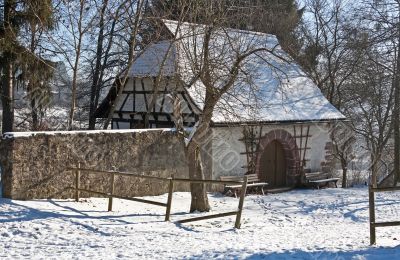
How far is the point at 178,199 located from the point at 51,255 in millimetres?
6735

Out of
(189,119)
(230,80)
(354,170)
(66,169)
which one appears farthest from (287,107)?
(354,170)

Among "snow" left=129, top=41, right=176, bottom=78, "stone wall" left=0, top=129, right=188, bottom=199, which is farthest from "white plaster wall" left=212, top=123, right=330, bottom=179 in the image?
"snow" left=129, top=41, right=176, bottom=78

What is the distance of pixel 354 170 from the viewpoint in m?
33.3

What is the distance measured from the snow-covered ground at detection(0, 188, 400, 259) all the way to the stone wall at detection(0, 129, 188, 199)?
16.4 inches

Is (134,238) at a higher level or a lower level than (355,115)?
lower

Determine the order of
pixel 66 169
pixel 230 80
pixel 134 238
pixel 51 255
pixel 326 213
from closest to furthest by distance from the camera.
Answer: pixel 51 255 < pixel 134 238 < pixel 230 80 < pixel 66 169 < pixel 326 213

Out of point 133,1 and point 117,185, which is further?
point 133,1

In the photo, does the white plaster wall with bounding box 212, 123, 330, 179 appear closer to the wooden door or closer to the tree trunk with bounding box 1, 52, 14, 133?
the wooden door

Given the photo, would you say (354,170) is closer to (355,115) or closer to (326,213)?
(355,115)

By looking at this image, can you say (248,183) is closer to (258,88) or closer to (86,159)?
(258,88)

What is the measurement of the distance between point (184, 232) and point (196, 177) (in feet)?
8.59

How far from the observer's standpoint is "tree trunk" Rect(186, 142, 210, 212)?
38.9 feet

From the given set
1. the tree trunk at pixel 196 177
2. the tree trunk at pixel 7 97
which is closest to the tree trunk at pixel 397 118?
the tree trunk at pixel 196 177

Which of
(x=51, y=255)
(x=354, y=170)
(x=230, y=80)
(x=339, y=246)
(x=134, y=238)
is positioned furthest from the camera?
(x=354, y=170)
